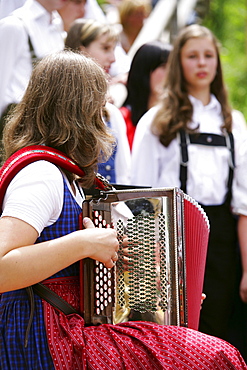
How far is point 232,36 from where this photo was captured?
9812mm

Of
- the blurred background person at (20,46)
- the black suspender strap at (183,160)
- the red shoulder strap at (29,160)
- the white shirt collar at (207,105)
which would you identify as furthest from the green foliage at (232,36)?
the red shoulder strap at (29,160)

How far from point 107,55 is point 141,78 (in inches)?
17.5

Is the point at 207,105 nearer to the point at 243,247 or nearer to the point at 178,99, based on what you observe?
the point at 178,99

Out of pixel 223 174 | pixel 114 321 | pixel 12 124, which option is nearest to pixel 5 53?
pixel 12 124

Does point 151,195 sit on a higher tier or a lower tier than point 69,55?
lower

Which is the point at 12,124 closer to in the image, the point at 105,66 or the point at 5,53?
the point at 5,53

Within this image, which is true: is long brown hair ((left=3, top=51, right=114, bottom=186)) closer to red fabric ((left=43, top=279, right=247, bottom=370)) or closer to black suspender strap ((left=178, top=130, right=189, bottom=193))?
red fabric ((left=43, top=279, right=247, bottom=370))

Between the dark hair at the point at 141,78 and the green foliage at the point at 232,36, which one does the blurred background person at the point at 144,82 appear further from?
the green foliage at the point at 232,36

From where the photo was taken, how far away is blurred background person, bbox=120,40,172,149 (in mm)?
4340

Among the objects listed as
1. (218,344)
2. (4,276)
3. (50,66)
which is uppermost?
(50,66)

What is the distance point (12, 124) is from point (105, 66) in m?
1.54

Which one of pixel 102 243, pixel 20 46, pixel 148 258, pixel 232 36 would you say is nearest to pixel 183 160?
pixel 20 46

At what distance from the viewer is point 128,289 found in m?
2.45

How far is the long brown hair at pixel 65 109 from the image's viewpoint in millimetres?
2373
